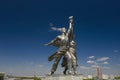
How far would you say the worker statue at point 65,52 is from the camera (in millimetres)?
12570

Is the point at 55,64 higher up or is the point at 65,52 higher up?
the point at 65,52

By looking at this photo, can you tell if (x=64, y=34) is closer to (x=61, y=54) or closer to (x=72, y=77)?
(x=61, y=54)

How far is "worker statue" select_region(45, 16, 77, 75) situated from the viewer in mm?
12570

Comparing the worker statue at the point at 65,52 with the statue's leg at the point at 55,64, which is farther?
the statue's leg at the point at 55,64

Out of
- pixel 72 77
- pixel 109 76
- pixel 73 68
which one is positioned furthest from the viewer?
pixel 109 76

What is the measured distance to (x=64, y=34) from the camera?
12.8 meters

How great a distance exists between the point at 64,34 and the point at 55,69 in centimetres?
222

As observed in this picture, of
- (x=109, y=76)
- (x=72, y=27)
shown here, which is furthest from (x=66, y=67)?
(x=109, y=76)

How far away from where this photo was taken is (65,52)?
1274 centimetres

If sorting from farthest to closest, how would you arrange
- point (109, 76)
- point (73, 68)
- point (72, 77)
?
point (109, 76) → point (73, 68) → point (72, 77)

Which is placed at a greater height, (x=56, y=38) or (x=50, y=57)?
(x=56, y=38)

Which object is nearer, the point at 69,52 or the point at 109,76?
the point at 69,52

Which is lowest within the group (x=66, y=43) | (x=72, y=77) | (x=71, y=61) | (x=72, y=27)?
(x=72, y=77)

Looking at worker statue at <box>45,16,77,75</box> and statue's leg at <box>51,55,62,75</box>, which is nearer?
worker statue at <box>45,16,77,75</box>
